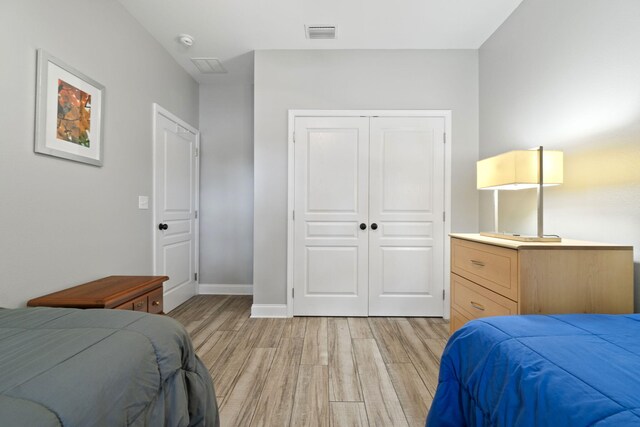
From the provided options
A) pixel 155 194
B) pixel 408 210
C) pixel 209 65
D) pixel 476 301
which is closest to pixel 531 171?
pixel 476 301

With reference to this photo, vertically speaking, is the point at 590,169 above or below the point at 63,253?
above

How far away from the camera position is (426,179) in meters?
3.14

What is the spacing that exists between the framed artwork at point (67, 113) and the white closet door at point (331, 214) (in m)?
1.67

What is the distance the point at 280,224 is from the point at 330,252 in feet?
1.95

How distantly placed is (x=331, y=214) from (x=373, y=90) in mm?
1355

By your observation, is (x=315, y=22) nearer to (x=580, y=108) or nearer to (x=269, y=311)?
(x=580, y=108)

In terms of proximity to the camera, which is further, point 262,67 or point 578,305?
point 262,67

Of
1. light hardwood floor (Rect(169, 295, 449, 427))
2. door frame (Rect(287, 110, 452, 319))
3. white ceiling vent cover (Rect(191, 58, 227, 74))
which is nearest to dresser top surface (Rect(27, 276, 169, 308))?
light hardwood floor (Rect(169, 295, 449, 427))

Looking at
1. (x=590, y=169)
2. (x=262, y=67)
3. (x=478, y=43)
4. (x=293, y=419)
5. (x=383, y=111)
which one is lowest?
(x=293, y=419)

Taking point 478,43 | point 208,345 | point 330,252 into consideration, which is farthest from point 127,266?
point 478,43

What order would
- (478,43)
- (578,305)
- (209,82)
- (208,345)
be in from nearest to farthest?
1. (578,305)
2. (208,345)
3. (478,43)
4. (209,82)

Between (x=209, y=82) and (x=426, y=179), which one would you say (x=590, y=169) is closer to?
(x=426, y=179)

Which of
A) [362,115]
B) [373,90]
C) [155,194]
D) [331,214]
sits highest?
[373,90]

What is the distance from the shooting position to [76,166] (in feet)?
6.56
